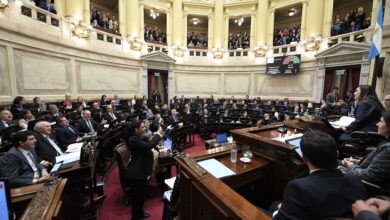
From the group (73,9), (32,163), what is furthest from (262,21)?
(32,163)

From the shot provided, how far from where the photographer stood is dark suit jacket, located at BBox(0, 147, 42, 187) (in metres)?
2.16

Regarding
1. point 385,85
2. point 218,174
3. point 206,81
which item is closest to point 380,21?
point 385,85

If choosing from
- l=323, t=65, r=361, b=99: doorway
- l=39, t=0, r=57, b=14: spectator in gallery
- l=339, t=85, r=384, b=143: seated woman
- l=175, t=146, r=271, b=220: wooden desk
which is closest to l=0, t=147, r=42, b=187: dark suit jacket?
l=175, t=146, r=271, b=220: wooden desk

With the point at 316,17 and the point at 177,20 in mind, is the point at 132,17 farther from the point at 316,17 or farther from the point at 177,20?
the point at 316,17

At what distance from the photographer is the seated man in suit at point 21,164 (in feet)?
7.16

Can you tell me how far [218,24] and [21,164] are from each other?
587 inches

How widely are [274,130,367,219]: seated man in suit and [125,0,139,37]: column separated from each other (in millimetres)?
13095

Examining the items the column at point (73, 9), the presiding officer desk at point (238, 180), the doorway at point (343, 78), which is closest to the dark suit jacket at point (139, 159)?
the presiding officer desk at point (238, 180)

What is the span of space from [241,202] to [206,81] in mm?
13988

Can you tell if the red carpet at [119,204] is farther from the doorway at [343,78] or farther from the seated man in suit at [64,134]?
the doorway at [343,78]

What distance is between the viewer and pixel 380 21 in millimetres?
5180

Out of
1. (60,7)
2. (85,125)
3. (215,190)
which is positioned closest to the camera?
(215,190)

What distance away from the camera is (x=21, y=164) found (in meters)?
2.33

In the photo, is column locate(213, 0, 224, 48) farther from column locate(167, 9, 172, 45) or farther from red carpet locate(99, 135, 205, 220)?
red carpet locate(99, 135, 205, 220)
